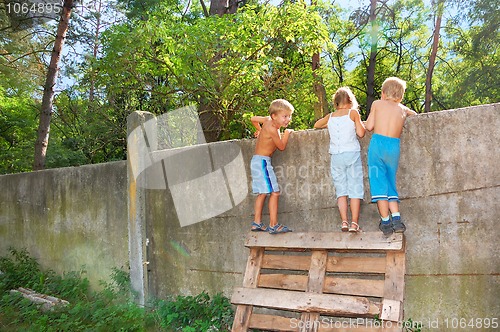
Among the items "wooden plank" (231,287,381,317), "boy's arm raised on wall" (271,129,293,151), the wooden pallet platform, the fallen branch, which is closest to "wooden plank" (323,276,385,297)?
the wooden pallet platform

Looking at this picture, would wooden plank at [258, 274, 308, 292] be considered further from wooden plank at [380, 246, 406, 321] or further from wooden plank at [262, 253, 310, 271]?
wooden plank at [380, 246, 406, 321]

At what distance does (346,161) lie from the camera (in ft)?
13.9

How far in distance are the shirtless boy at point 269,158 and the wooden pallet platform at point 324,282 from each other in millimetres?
251

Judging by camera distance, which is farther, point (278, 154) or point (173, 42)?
point (173, 42)

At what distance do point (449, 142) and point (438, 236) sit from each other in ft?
2.52

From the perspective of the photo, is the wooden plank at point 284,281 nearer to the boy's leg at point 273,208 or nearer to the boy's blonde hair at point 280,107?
the boy's leg at point 273,208

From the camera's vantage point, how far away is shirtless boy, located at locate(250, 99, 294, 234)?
468 cm

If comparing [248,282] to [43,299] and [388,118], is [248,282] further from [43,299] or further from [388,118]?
[43,299]

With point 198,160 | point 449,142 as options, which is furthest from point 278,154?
point 449,142

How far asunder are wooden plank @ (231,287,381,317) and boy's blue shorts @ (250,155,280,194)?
3.23 feet

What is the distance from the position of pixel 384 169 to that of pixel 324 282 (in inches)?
42.3

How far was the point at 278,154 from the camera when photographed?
4.89 m

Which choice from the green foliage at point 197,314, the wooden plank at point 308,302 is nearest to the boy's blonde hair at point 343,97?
the wooden plank at point 308,302

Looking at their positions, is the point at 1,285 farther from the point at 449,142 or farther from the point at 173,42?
the point at 449,142
